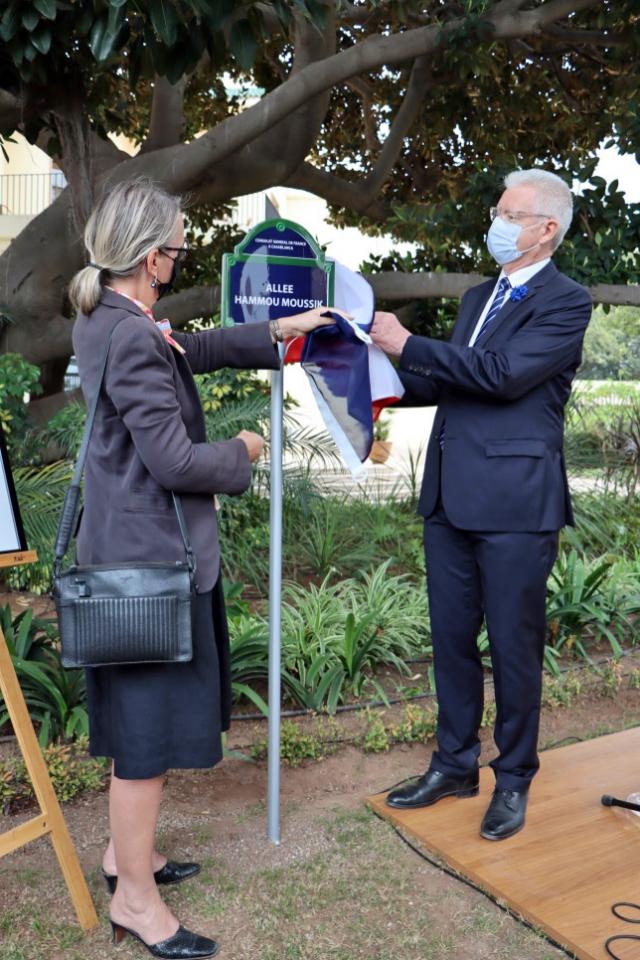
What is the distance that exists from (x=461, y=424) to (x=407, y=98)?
207 inches

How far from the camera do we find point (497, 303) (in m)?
3.44

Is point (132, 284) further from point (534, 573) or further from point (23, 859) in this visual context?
point (23, 859)

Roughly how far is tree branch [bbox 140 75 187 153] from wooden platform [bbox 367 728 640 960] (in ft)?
17.8

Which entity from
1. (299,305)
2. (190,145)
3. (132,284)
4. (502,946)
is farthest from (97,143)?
(502,946)

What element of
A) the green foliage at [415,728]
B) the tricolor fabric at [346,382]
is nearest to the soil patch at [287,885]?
the green foliage at [415,728]

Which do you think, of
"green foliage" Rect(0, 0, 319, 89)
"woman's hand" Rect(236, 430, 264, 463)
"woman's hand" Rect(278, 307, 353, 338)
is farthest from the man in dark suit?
"green foliage" Rect(0, 0, 319, 89)

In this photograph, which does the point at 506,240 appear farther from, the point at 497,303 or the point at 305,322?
the point at 305,322

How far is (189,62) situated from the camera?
4.29 meters

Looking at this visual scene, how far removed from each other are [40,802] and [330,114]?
8474mm

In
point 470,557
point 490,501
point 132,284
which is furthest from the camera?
point 470,557

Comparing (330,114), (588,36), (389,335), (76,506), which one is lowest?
(76,506)

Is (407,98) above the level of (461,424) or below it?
above

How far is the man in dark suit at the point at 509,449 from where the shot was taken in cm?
322

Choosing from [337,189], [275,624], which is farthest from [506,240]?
[337,189]
